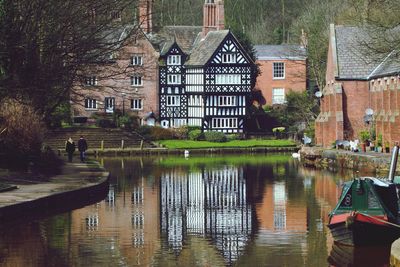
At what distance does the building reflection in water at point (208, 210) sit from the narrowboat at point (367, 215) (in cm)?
278

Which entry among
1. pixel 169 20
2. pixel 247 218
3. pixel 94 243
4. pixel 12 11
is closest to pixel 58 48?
pixel 12 11

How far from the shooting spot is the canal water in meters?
27.2

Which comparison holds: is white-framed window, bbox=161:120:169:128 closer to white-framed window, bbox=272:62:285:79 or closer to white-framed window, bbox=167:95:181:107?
white-framed window, bbox=167:95:181:107

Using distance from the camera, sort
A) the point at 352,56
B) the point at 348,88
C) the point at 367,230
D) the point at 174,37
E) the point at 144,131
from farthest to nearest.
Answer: the point at 174,37, the point at 144,131, the point at 352,56, the point at 348,88, the point at 367,230

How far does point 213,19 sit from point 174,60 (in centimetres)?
642

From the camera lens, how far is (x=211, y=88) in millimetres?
100062

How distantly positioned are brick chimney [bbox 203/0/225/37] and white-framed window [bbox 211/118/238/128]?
9.88 meters

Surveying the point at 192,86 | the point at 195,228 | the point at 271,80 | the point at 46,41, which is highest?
the point at 271,80

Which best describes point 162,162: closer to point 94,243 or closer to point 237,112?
point 237,112

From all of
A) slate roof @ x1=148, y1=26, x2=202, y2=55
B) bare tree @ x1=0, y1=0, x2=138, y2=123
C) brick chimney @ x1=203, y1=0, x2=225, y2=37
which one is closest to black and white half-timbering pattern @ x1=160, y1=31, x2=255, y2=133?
slate roof @ x1=148, y1=26, x2=202, y2=55

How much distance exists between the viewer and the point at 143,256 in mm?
27531

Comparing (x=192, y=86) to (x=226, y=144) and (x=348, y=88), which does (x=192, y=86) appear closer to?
(x=226, y=144)

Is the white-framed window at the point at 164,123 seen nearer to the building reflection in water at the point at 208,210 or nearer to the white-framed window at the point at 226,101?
the white-framed window at the point at 226,101

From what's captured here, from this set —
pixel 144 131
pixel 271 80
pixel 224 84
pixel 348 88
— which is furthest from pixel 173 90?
pixel 348 88
